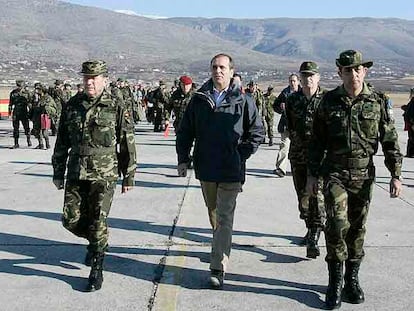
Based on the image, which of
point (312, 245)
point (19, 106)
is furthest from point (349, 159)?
point (19, 106)

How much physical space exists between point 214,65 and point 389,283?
240 cm

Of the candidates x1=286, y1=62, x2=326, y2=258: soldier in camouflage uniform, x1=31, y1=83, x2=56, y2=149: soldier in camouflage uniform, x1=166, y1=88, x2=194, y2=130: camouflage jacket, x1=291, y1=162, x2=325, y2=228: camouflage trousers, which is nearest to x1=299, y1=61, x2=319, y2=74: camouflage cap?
x1=286, y1=62, x2=326, y2=258: soldier in camouflage uniform

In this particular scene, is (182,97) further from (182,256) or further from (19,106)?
(182,256)

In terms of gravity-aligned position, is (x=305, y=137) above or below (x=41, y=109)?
above

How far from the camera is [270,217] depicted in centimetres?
844

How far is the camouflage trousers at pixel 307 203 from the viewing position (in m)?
6.64

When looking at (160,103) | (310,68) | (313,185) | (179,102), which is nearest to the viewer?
(313,185)

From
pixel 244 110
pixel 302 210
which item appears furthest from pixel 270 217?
pixel 244 110

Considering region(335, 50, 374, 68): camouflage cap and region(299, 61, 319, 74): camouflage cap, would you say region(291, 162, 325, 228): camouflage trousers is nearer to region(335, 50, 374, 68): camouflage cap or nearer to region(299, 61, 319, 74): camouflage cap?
region(299, 61, 319, 74): camouflage cap

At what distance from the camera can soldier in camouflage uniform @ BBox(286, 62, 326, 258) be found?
21.9ft

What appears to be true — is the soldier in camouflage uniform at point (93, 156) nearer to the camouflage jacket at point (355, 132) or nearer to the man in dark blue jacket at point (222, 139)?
the man in dark blue jacket at point (222, 139)

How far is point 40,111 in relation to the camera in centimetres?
1633

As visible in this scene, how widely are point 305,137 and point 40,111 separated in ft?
35.5

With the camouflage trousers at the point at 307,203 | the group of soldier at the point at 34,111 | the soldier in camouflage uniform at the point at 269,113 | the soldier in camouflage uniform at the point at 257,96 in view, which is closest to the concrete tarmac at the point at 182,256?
the camouflage trousers at the point at 307,203
